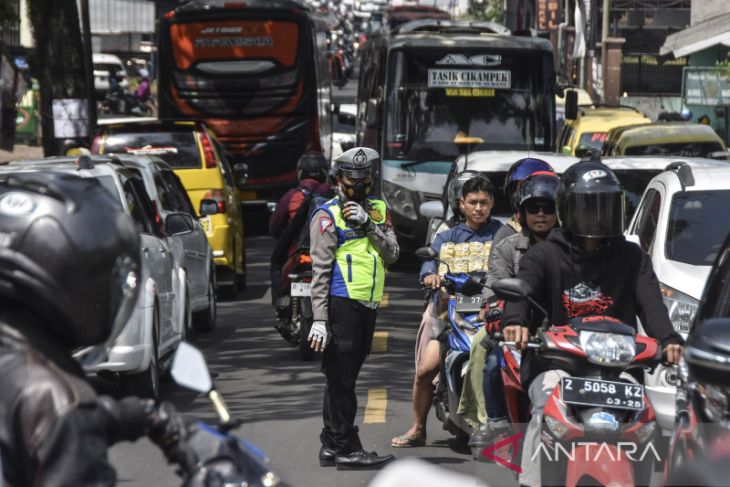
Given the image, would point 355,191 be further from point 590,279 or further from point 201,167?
point 201,167

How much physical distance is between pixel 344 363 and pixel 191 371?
493cm

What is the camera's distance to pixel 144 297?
9.62 meters

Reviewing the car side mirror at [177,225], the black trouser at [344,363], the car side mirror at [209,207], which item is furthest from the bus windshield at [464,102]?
the black trouser at [344,363]

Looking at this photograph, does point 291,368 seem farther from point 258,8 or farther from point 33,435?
point 258,8

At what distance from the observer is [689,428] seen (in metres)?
4.83

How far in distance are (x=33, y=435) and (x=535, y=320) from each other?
382 cm

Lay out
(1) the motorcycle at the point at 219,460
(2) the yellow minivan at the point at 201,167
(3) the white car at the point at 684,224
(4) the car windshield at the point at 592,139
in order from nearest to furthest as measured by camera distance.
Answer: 1. (1) the motorcycle at the point at 219,460
2. (3) the white car at the point at 684,224
3. (2) the yellow minivan at the point at 201,167
4. (4) the car windshield at the point at 592,139

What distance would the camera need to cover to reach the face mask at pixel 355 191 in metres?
8.09

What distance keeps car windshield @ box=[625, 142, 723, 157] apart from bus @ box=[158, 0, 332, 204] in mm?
8067

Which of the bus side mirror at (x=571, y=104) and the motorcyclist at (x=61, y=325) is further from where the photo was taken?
the bus side mirror at (x=571, y=104)

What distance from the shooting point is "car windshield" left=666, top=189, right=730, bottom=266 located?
9344 millimetres

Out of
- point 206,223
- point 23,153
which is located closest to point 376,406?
point 206,223

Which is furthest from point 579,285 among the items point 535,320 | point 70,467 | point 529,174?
point 70,467

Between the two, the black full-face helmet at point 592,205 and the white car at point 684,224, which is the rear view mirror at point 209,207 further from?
the black full-face helmet at point 592,205
